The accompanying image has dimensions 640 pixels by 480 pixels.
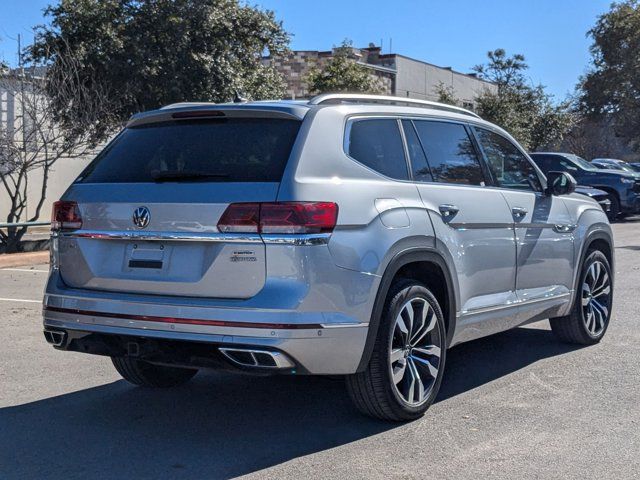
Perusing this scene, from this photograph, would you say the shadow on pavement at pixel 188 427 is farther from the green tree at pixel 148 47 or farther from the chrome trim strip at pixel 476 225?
the green tree at pixel 148 47

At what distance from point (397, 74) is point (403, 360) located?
114 ft

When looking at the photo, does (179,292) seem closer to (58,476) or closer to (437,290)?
(58,476)

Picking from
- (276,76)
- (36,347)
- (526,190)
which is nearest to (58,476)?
(36,347)

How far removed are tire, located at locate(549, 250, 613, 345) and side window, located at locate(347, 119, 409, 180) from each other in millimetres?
2643

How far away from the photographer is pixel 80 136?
16.1 metres

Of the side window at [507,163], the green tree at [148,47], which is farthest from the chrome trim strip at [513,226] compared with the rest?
the green tree at [148,47]

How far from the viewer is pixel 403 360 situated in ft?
16.6

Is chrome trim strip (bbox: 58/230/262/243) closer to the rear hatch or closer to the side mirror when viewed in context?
the rear hatch

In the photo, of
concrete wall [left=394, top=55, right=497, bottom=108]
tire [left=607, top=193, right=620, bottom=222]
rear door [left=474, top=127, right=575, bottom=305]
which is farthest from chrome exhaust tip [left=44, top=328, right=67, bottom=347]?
concrete wall [left=394, top=55, right=497, bottom=108]

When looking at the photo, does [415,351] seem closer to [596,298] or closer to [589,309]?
[589,309]

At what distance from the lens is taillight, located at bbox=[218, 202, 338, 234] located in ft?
14.4

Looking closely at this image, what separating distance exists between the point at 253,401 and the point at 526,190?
107 inches

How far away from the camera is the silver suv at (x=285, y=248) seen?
4402 mm

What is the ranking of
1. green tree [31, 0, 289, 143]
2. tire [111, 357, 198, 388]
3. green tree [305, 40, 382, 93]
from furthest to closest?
green tree [305, 40, 382, 93], green tree [31, 0, 289, 143], tire [111, 357, 198, 388]
